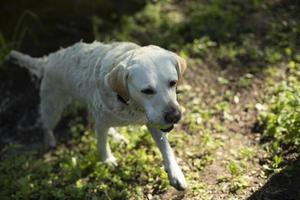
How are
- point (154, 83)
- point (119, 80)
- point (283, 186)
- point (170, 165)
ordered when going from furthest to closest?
point (170, 165), point (283, 186), point (119, 80), point (154, 83)

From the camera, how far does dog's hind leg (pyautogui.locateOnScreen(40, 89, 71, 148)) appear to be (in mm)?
5027

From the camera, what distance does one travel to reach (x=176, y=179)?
4039 millimetres

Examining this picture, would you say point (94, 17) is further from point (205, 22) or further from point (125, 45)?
point (125, 45)

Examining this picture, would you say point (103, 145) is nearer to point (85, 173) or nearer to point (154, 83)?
point (85, 173)

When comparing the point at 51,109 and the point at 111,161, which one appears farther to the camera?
the point at 51,109

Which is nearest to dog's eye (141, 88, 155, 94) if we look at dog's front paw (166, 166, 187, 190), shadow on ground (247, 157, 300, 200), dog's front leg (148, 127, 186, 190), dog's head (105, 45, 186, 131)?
dog's head (105, 45, 186, 131)

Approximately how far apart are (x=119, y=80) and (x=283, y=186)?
1582 millimetres

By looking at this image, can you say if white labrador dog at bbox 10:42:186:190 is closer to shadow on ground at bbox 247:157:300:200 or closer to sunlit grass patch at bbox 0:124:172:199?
sunlit grass patch at bbox 0:124:172:199

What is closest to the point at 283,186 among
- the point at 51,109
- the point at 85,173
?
the point at 85,173

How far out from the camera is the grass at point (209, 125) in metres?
4.41

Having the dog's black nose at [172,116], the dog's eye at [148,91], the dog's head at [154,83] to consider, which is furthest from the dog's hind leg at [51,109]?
the dog's black nose at [172,116]

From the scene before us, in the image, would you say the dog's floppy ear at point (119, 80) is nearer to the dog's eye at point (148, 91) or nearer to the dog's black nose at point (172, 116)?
the dog's eye at point (148, 91)

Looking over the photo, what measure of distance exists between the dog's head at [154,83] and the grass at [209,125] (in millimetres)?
1017

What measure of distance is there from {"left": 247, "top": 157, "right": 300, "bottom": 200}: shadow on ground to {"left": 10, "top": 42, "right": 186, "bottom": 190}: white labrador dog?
0.65 metres
